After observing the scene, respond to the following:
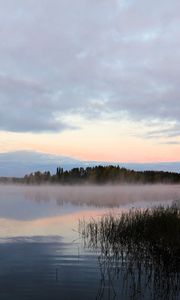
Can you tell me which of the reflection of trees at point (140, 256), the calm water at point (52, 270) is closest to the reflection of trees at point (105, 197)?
the calm water at point (52, 270)

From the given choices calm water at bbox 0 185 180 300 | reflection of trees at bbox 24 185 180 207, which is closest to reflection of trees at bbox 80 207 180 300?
calm water at bbox 0 185 180 300

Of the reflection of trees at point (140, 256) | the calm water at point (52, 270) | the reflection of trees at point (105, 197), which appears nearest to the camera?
the calm water at point (52, 270)

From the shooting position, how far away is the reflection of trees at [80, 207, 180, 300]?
460 inches

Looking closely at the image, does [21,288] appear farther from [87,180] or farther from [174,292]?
[87,180]

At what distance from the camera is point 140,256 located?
592 inches

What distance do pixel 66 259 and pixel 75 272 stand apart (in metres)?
2.08

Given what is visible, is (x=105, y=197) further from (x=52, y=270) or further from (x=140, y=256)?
(x=52, y=270)

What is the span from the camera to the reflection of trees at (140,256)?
1167 centimetres

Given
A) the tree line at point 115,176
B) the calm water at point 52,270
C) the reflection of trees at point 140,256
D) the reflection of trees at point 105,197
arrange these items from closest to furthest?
the calm water at point 52,270, the reflection of trees at point 140,256, the reflection of trees at point 105,197, the tree line at point 115,176

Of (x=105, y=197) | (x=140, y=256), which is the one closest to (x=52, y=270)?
(x=140, y=256)

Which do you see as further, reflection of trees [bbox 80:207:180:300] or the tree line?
the tree line

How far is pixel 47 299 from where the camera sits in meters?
10.7

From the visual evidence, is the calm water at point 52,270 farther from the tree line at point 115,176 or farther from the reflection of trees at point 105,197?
the tree line at point 115,176

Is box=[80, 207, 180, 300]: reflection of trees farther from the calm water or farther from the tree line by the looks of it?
the tree line
